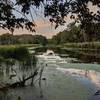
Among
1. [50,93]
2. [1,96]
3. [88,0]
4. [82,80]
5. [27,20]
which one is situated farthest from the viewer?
[82,80]

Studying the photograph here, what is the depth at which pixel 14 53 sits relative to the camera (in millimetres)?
27516

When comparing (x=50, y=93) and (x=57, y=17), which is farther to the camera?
(x=50, y=93)

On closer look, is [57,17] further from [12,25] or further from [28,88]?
[28,88]

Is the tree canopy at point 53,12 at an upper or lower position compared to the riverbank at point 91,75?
upper

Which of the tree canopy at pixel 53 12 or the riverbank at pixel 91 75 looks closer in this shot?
the tree canopy at pixel 53 12

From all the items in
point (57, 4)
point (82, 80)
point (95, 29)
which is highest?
point (57, 4)

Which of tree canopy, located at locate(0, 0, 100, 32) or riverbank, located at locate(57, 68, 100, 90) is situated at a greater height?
tree canopy, located at locate(0, 0, 100, 32)

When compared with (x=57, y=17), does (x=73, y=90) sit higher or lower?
lower

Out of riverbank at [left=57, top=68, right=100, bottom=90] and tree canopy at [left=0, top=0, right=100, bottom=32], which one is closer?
tree canopy at [left=0, top=0, right=100, bottom=32]

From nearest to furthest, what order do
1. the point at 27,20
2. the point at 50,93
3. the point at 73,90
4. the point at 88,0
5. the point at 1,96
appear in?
1. the point at 88,0
2. the point at 27,20
3. the point at 1,96
4. the point at 50,93
5. the point at 73,90

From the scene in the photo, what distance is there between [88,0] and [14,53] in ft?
72.2

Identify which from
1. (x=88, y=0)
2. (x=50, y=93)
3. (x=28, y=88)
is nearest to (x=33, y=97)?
(x=50, y=93)

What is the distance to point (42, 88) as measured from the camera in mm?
12953

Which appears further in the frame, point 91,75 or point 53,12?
point 91,75
